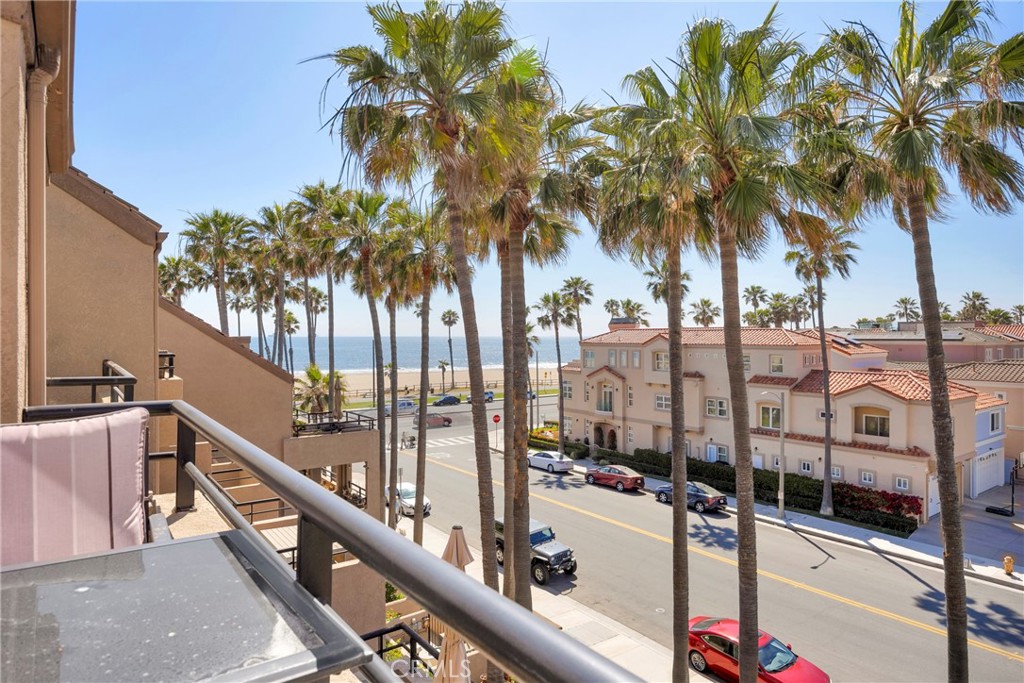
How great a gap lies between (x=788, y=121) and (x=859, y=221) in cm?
297

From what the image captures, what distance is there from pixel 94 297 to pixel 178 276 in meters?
35.6

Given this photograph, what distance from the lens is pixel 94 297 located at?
8.63 metres

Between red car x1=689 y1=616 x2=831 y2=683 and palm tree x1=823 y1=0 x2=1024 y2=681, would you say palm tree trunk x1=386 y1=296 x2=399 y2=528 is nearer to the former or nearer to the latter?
red car x1=689 y1=616 x2=831 y2=683

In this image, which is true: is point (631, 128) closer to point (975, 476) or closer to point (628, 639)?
point (628, 639)

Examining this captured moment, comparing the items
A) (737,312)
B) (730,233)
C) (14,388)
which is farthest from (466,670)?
(730,233)

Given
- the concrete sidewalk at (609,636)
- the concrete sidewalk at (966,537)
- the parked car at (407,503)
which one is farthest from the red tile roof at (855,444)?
the parked car at (407,503)

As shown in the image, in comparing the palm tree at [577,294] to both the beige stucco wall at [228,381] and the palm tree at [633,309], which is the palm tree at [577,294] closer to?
the palm tree at [633,309]

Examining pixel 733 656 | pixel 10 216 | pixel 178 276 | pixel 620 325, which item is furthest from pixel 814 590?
pixel 178 276

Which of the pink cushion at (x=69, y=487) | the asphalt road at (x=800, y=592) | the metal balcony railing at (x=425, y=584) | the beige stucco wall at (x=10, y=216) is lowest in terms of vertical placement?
the asphalt road at (x=800, y=592)

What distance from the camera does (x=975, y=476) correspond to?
91.9 feet

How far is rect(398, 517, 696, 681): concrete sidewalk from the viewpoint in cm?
1351

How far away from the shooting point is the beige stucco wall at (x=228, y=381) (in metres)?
13.8

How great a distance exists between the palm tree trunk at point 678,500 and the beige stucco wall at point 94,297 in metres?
9.97

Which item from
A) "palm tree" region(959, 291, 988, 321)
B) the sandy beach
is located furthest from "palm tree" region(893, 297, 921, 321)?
the sandy beach
